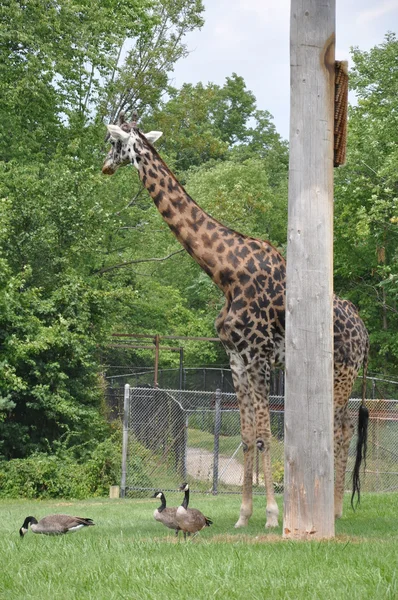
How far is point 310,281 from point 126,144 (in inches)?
173

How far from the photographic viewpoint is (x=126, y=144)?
11.6 metres

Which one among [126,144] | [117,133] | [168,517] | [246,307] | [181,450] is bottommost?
[181,450]

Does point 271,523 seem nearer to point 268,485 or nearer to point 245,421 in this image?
point 268,485

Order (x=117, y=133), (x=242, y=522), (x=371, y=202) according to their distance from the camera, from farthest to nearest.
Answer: (x=371, y=202)
(x=117, y=133)
(x=242, y=522)

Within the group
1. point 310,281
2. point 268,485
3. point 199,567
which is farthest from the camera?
point 268,485

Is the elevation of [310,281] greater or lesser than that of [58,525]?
greater

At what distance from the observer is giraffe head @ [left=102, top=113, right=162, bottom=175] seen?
38.0 ft

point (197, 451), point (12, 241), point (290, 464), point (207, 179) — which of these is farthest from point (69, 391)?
point (207, 179)

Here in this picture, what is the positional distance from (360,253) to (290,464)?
96.4ft

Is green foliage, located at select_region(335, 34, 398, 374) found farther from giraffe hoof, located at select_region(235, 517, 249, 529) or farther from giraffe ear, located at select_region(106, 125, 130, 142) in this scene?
giraffe hoof, located at select_region(235, 517, 249, 529)

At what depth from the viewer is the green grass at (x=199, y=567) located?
5.34 meters

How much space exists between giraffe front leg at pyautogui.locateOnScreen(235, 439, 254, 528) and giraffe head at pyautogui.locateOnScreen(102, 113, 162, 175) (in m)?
3.83

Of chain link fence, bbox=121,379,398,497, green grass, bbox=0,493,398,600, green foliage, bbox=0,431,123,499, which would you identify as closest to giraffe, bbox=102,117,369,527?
green grass, bbox=0,493,398,600

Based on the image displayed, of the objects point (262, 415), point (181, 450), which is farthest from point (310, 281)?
point (181, 450)
